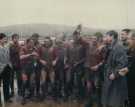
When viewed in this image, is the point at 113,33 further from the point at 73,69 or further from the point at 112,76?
the point at 73,69

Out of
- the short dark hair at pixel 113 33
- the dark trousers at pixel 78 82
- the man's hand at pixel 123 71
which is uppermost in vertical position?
the short dark hair at pixel 113 33

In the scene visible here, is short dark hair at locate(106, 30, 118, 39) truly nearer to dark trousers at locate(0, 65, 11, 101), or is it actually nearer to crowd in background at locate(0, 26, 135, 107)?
crowd in background at locate(0, 26, 135, 107)

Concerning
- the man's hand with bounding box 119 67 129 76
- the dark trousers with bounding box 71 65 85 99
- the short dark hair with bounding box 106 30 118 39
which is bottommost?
the dark trousers with bounding box 71 65 85 99

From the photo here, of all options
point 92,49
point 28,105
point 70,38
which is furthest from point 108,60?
point 28,105

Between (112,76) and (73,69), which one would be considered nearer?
(112,76)

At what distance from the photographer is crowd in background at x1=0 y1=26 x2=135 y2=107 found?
516 cm

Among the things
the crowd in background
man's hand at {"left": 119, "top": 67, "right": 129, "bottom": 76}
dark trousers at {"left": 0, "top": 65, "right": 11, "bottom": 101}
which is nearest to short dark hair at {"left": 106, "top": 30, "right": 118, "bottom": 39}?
the crowd in background

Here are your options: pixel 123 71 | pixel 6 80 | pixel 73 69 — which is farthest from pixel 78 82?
pixel 6 80

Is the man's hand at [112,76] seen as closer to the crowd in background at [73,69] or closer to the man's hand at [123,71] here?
the crowd in background at [73,69]

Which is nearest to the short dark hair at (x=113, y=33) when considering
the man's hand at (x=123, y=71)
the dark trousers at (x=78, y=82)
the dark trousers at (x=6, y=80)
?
the man's hand at (x=123, y=71)

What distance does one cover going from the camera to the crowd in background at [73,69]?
5156mm

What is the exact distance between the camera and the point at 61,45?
5.27 m

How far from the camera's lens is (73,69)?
5.28 meters

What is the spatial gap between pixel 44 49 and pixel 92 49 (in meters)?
0.82
